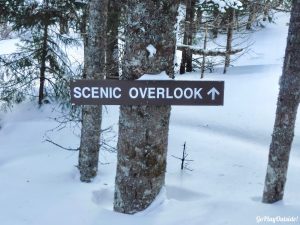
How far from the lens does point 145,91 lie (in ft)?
10.6

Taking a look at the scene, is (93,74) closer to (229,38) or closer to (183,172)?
(183,172)

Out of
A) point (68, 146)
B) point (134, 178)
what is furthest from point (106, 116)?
point (134, 178)

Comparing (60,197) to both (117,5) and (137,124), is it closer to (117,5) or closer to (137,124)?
(137,124)

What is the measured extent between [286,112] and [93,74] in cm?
275

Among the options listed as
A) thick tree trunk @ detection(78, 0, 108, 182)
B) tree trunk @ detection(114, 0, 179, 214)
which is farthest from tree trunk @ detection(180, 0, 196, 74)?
tree trunk @ detection(114, 0, 179, 214)

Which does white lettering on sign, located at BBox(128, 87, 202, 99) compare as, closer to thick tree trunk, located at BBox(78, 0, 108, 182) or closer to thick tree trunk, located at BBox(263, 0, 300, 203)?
thick tree trunk, located at BBox(263, 0, 300, 203)

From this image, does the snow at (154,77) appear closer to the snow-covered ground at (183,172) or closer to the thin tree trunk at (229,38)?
the snow-covered ground at (183,172)

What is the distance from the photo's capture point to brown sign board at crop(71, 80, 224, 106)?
126 inches

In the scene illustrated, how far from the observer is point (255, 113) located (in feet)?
34.6

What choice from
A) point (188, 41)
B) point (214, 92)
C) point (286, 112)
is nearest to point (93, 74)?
point (286, 112)

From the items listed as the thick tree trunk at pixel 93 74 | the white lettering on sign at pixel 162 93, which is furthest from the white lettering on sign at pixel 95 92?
the thick tree trunk at pixel 93 74

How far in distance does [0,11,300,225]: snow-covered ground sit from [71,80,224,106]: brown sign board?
37.0 inches

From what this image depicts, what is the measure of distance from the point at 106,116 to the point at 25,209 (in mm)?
6121

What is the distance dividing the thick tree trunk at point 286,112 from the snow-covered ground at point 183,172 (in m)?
0.26
